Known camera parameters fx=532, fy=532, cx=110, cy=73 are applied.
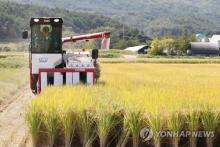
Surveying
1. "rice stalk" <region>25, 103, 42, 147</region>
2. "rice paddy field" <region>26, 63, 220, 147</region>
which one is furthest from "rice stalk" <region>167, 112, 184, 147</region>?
"rice stalk" <region>25, 103, 42, 147</region>

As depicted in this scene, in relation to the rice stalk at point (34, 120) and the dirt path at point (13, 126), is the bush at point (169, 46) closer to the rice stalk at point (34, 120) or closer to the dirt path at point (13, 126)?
the dirt path at point (13, 126)

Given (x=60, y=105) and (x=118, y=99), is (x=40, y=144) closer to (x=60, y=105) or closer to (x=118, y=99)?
(x=60, y=105)

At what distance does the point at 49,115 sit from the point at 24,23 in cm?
16755

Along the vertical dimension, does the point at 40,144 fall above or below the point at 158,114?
below

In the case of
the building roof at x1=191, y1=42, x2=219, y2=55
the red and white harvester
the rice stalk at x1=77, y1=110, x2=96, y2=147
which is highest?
the red and white harvester

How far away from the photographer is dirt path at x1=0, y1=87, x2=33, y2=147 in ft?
36.1

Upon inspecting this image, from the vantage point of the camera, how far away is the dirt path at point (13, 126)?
11008 millimetres

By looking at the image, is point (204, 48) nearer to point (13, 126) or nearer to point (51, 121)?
point (13, 126)

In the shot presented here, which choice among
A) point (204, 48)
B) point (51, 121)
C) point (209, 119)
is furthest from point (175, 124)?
point (204, 48)

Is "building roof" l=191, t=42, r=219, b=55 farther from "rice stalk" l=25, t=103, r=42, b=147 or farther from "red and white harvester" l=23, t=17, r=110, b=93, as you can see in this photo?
"rice stalk" l=25, t=103, r=42, b=147

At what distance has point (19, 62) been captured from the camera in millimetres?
45719

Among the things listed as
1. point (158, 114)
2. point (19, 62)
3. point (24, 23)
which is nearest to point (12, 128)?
point (158, 114)

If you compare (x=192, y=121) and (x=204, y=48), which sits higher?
(x=192, y=121)

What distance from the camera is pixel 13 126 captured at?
513 inches
